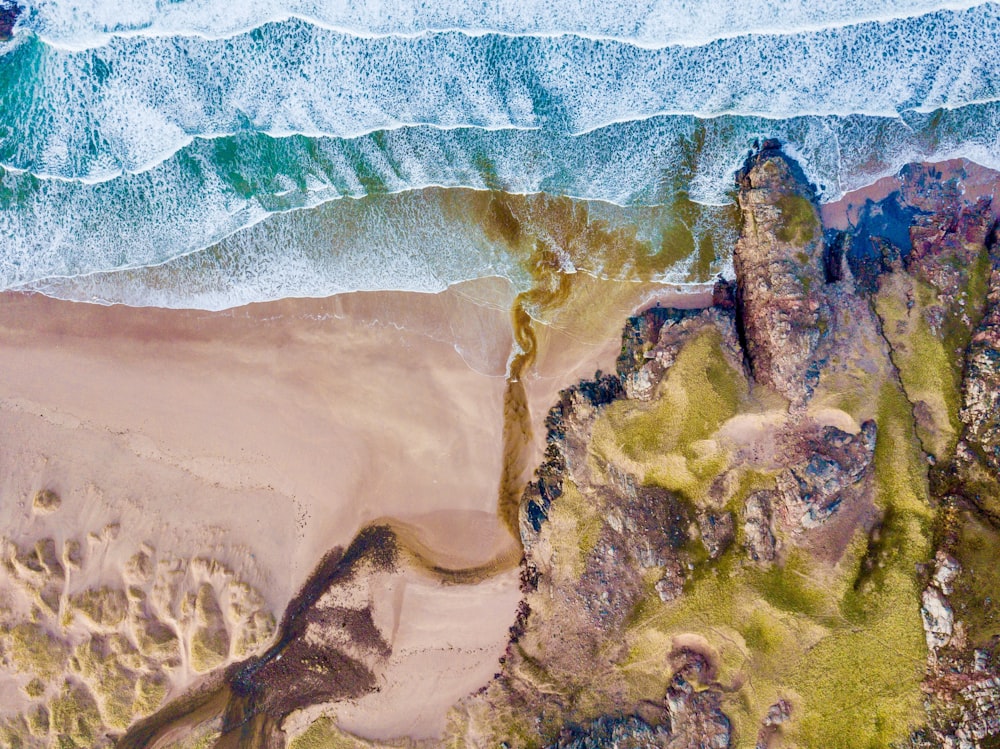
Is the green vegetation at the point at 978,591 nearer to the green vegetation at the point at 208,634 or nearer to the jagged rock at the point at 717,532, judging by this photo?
the jagged rock at the point at 717,532

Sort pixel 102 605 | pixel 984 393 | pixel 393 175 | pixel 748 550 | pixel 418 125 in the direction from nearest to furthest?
pixel 748 550
pixel 984 393
pixel 102 605
pixel 418 125
pixel 393 175

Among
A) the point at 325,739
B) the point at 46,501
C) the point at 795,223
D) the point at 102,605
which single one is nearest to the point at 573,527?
the point at 325,739

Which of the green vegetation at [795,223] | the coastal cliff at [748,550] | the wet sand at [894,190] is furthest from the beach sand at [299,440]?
the wet sand at [894,190]

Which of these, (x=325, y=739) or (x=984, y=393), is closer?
(x=984, y=393)

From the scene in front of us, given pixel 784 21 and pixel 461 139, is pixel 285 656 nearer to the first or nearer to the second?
pixel 461 139

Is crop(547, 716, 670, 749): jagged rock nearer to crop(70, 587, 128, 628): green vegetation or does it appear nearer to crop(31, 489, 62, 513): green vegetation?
crop(70, 587, 128, 628): green vegetation

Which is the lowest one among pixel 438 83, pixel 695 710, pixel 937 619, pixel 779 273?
pixel 695 710

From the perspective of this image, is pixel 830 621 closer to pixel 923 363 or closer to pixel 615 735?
pixel 615 735

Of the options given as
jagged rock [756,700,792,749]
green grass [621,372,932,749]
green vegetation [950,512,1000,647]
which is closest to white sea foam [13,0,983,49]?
green grass [621,372,932,749]
